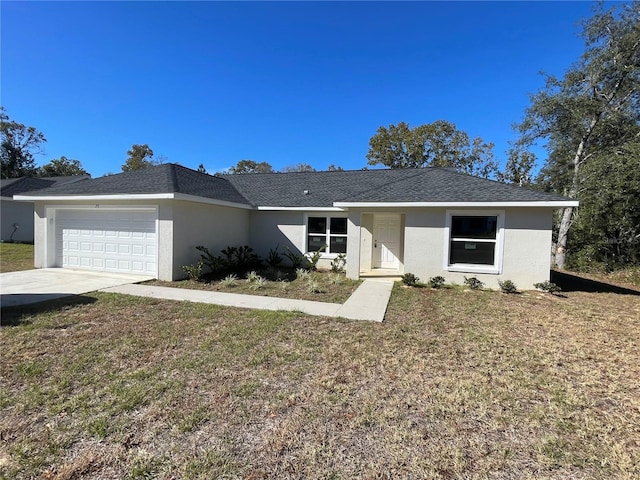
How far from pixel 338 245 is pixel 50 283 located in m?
9.86

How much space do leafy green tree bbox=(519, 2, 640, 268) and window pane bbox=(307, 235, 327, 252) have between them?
1323 cm

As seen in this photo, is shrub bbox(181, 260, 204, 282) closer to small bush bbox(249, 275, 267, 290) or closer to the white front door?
small bush bbox(249, 275, 267, 290)

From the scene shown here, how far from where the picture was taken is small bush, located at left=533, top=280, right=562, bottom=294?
9.05 meters

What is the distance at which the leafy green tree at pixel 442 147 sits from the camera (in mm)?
30750

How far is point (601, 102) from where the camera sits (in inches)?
648

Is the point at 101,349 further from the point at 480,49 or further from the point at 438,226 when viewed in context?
the point at 480,49

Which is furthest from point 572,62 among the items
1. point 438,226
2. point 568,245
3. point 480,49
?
point 438,226

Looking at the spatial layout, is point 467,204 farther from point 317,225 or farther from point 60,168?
point 60,168

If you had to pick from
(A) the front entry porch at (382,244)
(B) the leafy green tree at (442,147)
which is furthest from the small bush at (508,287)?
(B) the leafy green tree at (442,147)

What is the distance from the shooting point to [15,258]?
13.5 metres

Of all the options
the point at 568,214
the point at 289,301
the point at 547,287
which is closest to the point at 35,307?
the point at 289,301

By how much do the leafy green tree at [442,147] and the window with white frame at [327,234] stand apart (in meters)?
22.1

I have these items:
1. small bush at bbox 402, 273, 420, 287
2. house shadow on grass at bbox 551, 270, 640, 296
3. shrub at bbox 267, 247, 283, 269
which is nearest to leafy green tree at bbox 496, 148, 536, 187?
house shadow on grass at bbox 551, 270, 640, 296

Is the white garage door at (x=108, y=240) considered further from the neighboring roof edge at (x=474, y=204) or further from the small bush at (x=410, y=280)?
the small bush at (x=410, y=280)
